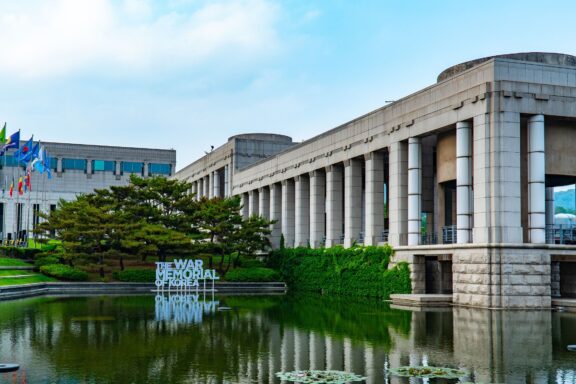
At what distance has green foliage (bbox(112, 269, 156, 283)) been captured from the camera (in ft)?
174

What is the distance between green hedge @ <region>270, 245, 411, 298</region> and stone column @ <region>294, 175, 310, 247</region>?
1511mm

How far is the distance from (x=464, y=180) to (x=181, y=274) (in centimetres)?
2125

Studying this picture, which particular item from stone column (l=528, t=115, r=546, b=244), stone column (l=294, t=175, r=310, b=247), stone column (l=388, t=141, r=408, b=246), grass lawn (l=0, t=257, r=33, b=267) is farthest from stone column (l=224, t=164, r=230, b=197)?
stone column (l=528, t=115, r=546, b=244)

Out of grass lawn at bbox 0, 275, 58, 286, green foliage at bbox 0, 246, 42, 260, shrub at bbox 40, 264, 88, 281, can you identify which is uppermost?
green foliage at bbox 0, 246, 42, 260

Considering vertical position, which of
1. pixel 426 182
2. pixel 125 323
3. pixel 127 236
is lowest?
pixel 125 323

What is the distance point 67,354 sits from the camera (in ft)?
61.1

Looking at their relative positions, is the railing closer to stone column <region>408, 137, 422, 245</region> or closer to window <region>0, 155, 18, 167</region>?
stone column <region>408, 137, 422, 245</region>

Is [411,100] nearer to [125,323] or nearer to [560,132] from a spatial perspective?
[560,132]

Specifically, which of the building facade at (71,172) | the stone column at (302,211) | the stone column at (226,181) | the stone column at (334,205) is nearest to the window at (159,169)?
the building facade at (71,172)

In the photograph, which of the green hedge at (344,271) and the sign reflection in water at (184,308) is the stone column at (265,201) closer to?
the green hedge at (344,271)

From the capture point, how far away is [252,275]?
5512cm

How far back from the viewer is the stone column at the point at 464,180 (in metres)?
37.0

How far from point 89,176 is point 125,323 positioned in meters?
94.6

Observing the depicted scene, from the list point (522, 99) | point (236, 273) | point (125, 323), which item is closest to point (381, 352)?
point (125, 323)
